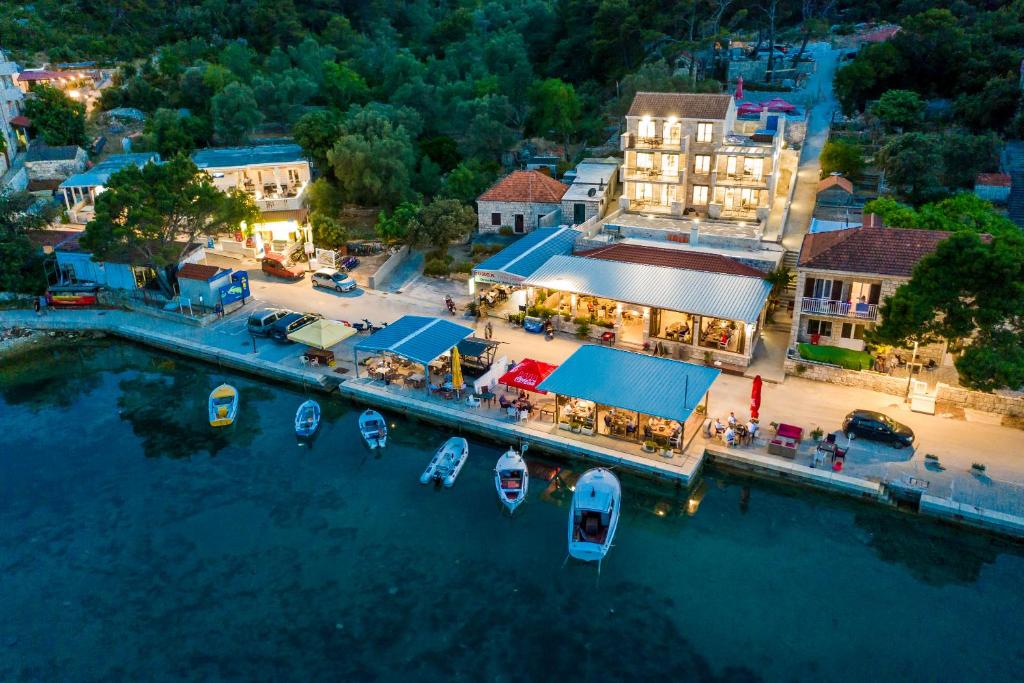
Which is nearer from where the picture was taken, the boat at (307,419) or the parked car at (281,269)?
the boat at (307,419)

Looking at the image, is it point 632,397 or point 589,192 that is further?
point 589,192

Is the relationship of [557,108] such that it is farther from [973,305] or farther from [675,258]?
[973,305]

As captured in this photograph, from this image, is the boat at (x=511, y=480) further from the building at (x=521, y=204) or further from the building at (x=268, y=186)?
the building at (x=268, y=186)

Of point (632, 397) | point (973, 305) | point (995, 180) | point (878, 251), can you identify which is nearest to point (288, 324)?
point (632, 397)

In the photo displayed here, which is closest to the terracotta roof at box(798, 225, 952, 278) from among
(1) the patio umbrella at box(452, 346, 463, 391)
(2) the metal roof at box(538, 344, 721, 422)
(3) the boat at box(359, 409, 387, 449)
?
(2) the metal roof at box(538, 344, 721, 422)

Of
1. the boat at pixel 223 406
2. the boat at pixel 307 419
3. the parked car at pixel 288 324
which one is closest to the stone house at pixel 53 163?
the parked car at pixel 288 324

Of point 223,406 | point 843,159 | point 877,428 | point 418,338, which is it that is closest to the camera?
point 877,428
